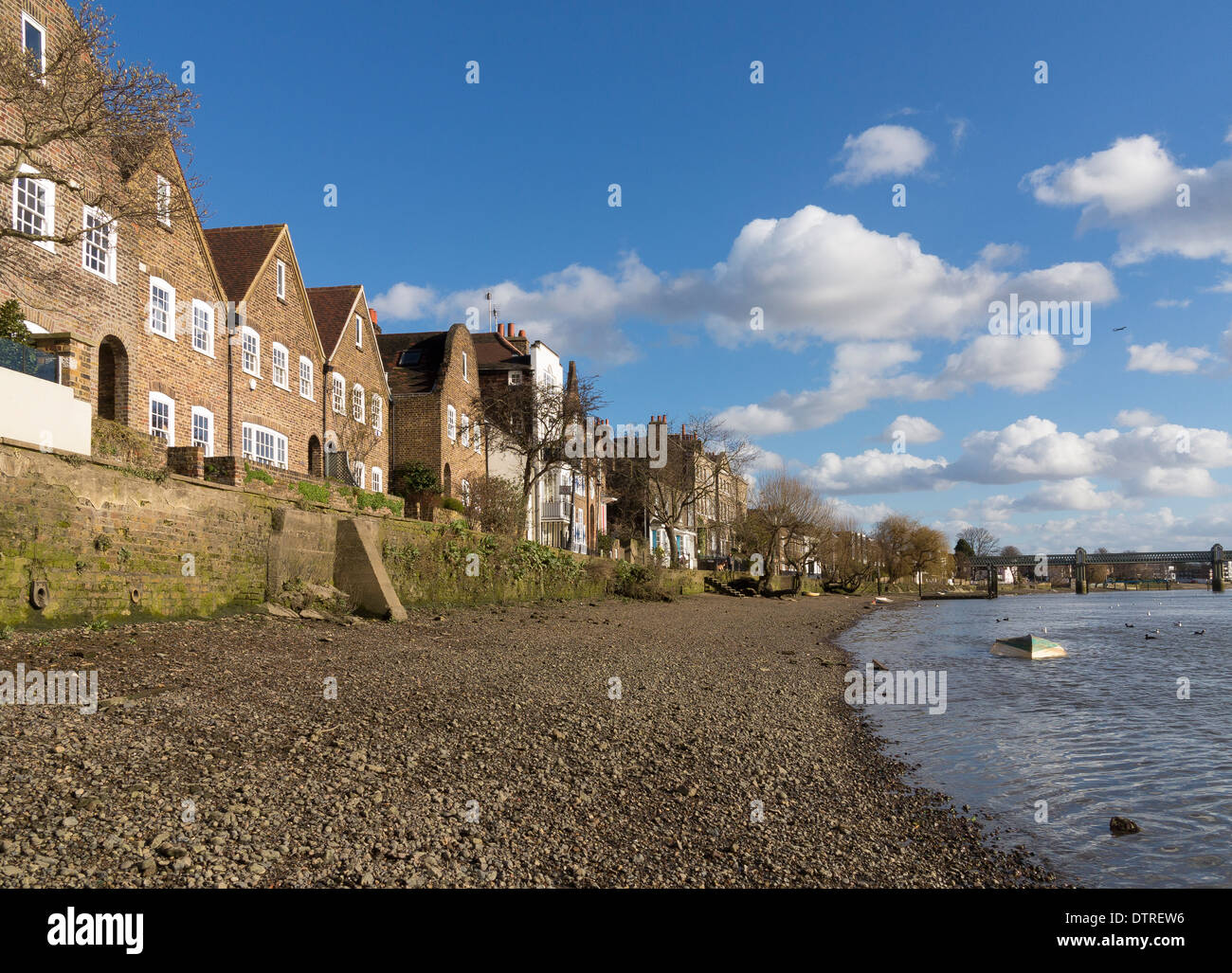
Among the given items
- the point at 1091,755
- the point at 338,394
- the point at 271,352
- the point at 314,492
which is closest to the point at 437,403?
the point at 338,394

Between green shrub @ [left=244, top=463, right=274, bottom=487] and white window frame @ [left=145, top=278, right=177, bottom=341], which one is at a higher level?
white window frame @ [left=145, top=278, right=177, bottom=341]

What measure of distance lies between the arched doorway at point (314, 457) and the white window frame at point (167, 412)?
326 inches

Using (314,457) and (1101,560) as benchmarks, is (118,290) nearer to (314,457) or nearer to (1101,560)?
(314,457)

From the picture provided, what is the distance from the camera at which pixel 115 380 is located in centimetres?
2136

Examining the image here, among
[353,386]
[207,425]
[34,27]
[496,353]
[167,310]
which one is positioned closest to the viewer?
[34,27]

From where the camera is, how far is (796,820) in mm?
7680

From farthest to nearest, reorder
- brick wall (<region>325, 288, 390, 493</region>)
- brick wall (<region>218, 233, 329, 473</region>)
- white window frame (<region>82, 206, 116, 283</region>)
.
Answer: brick wall (<region>325, 288, 390, 493</region>), brick wall (<region>218, 233, 329, 473</region>), white window frame (<region>82, 206, 116, 283</region>)

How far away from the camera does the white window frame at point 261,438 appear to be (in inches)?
1055

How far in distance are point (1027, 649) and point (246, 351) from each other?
26.6 meters

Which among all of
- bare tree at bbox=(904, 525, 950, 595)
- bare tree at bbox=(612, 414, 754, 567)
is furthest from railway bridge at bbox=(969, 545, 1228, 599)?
bare tree at bbox=(612, 414, 754, 567)

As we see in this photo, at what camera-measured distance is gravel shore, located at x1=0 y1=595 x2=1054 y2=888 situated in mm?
5707

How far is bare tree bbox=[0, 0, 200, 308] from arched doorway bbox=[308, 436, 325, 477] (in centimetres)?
1166

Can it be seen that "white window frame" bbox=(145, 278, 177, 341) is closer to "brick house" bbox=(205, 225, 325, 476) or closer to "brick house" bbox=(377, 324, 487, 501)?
"brick house" bbox=(205, 225, 325, 476)
